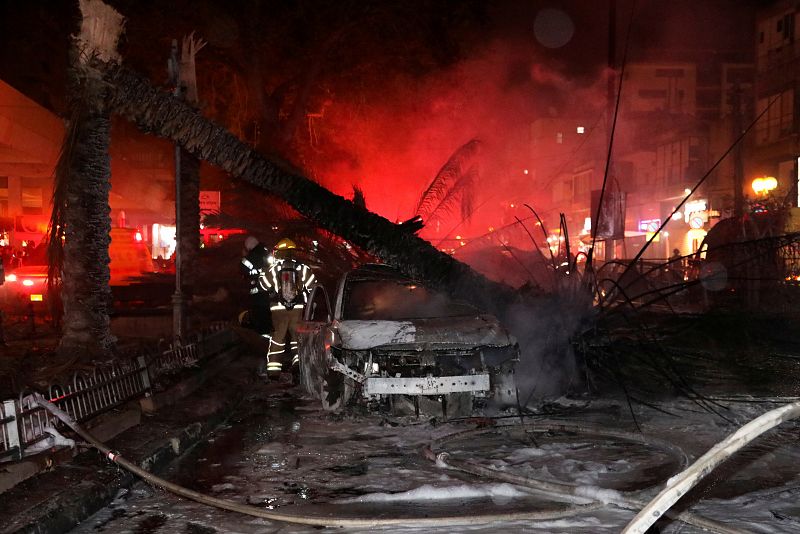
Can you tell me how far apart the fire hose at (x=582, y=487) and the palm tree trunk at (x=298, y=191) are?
2.69 m

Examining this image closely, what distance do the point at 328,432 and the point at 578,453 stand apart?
8.69 feet

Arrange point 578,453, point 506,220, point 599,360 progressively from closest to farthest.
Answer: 1. point 578,453
2. point 599,360
3. point 506,220

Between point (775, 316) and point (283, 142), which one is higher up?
point (283, 142)

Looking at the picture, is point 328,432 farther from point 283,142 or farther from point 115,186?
point 115,186

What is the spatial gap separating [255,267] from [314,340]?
8.52ft

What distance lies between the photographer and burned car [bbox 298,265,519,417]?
773cm

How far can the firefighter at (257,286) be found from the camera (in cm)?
1138

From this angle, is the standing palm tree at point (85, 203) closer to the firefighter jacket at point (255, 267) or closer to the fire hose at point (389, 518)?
the firefighter jacket at point (255, 267)

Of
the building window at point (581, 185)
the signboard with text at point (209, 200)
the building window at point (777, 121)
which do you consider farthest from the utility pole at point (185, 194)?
the building window at point (581, 185)

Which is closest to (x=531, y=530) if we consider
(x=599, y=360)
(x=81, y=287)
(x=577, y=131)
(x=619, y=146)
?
(x=599, y=360)

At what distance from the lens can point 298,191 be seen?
10352mm

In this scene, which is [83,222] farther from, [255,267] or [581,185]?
[581,185]

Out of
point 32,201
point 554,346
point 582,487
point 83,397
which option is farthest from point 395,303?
point 32,201

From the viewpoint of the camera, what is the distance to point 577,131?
8231cm
